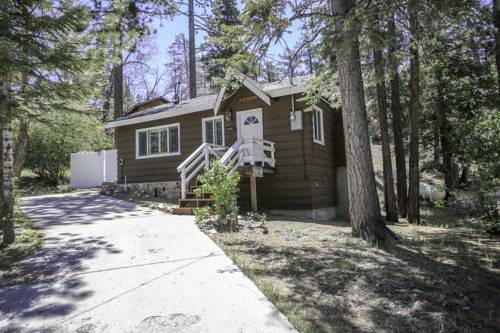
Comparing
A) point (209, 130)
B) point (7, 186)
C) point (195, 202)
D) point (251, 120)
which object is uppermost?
point (251, 120)

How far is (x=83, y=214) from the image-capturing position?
9.52 m

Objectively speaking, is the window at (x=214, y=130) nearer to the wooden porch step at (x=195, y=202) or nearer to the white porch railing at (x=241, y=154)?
the white porch railing at (x=241, y=154)

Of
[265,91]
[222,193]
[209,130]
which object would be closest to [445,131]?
[265,91]

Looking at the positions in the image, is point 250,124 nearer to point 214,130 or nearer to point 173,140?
point 214,130

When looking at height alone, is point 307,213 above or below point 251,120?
below

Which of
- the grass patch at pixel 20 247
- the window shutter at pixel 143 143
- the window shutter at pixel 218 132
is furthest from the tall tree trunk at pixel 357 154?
the window shutter at pixel 143 143

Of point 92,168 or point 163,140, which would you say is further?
point 92,168

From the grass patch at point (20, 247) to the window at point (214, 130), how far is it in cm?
695

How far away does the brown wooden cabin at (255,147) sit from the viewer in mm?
11281

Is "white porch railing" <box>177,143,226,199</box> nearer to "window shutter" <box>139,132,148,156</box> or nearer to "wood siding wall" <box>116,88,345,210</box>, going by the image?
"wood siding wall" <box>116,88,345,210</box>

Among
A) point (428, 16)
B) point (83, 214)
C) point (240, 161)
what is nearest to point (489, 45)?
point (428, 16)

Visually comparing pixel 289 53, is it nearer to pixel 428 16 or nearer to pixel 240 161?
pixel 428 16

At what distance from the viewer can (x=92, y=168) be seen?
18.7 m

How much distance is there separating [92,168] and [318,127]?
12.0 m
